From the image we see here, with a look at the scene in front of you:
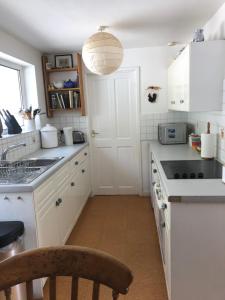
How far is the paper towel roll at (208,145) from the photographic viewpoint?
→ 7.63 feet

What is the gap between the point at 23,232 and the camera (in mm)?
1767

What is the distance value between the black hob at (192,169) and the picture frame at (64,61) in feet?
7.36

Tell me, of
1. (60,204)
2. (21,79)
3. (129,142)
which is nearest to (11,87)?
(21,79)

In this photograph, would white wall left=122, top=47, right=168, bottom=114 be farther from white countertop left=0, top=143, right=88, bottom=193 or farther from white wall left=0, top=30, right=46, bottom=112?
white countertop left=0, top=143, right=88, bottom=193

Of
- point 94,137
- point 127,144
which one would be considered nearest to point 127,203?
point 127,144

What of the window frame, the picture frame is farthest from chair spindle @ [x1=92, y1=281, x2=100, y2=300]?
the picture frame

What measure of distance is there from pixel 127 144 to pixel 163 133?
2.29 ft

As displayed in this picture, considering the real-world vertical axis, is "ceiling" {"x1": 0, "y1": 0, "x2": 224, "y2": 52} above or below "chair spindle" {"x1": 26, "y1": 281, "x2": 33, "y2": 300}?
above

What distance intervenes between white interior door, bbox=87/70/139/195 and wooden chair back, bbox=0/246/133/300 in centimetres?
314

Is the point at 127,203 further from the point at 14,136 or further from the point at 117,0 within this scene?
the point at 117,0

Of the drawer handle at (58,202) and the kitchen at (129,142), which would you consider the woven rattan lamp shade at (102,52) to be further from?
the drawer handle at (58,202)

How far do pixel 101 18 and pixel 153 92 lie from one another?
1.56 metres

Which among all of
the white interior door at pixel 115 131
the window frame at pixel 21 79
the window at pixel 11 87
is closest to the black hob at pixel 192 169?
the white interior door at pixel 115 131

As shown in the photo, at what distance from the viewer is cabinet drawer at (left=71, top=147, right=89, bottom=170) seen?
3.01 metres
